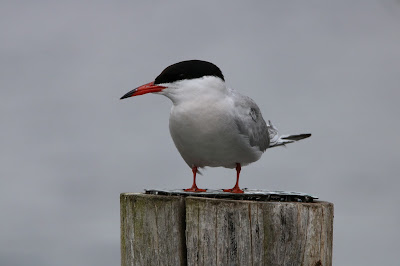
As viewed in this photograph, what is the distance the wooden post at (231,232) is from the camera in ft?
17.9

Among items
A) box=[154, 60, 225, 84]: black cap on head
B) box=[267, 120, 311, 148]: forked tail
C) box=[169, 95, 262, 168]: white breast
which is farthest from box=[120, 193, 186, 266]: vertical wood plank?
box=[267, 120, 311, 148]: forked tail

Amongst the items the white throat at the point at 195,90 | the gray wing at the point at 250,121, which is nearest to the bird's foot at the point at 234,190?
the gray wing at the point at 250,121

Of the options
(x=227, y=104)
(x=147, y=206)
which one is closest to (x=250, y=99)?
(x=227, y=104)

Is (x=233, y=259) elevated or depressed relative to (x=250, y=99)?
depressed

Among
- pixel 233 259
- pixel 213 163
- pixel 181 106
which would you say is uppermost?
pixel 181 106

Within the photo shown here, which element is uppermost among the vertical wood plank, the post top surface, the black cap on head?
the black cap on head

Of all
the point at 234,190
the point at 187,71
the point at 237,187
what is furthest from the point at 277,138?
the point at 187,71

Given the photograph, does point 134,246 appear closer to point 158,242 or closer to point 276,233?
point 158,242

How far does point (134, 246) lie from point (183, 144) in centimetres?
132

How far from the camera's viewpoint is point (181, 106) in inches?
259

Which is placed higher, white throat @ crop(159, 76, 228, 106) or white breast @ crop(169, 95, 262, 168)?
white throat @ crop(159, 76, 228, 106)

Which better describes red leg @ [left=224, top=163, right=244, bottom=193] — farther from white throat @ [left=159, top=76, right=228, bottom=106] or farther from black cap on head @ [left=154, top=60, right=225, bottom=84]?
black cap on head @ [left=154, top=60, right=225, bottom=84]

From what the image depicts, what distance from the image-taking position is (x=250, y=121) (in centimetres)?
705

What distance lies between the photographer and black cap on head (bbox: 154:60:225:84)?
21.6 ft
